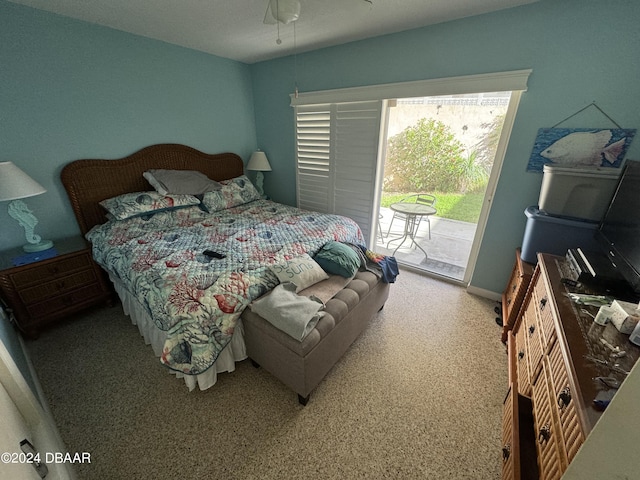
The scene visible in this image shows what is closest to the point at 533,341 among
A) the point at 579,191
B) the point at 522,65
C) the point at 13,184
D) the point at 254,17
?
the point at 579,191

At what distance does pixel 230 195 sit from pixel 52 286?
5.55ft

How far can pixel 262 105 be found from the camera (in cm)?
339

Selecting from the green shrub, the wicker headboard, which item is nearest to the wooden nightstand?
the wicker headboard

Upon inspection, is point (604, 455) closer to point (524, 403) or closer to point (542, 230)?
point (524, 403)

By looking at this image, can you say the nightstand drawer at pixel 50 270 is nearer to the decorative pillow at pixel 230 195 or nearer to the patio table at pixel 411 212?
the decorative pillow at pixel 230 195

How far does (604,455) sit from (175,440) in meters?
1.67

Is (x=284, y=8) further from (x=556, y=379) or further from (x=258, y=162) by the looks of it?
(x=556, y=379)

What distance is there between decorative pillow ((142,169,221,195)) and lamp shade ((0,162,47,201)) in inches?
34.8

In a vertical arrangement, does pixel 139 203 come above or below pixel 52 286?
above

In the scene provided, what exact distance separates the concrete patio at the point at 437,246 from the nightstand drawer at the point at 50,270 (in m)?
2.92

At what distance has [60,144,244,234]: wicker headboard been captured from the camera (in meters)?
2.25

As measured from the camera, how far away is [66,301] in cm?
202

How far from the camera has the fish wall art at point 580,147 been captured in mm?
1660

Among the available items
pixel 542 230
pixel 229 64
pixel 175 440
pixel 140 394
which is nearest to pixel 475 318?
pixel 542 230
